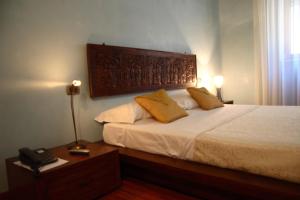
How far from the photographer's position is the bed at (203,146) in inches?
54.8

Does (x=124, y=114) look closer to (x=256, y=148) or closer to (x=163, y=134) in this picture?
(x=163, y=134)

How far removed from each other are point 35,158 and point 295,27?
406 cm

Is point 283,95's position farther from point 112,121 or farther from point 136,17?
point 112,121

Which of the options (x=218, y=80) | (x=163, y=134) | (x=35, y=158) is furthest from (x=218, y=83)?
(x=35, y=158)

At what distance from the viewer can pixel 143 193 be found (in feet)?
6.37

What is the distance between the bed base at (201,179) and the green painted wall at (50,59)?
2.16 feet

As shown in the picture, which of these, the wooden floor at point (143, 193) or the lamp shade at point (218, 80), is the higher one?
the lamp shade at point (218, 80)

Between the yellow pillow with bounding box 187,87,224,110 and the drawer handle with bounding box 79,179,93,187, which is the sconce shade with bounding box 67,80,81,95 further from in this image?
the yellow pillow with bounding box 187,87,224,110

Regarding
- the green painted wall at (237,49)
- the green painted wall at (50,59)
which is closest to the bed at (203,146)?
the green painted wall at (50,59)

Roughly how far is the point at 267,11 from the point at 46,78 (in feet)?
12.1

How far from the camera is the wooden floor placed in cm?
186

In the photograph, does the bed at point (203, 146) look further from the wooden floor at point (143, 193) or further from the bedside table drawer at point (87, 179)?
the bedside table drawer at point (87, 179)

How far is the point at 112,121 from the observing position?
2340 millimetres

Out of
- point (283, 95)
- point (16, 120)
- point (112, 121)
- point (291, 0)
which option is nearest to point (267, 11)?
point (291, 0)
